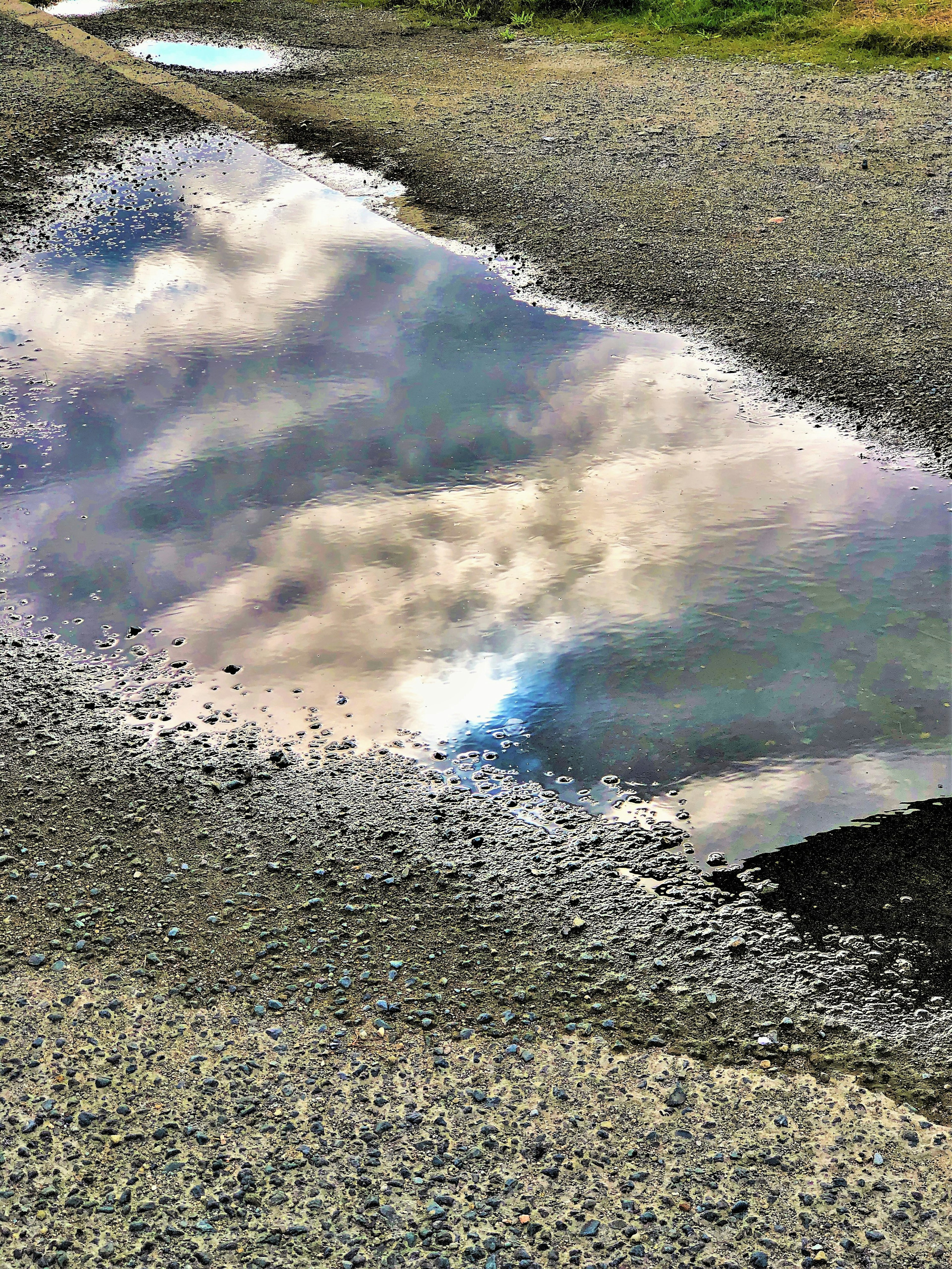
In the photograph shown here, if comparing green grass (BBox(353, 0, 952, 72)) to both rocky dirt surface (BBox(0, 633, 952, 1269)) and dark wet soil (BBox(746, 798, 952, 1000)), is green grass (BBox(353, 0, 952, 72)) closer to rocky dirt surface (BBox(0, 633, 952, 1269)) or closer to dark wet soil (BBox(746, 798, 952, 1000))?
dark wet soil (BBox(746, 798, 952, 1000))

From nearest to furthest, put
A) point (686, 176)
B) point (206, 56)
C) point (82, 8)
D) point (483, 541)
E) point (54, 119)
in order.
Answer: point (483, 541) → point (686, 176) → point (54, 119) → point (206, 56) → point (82, 8)

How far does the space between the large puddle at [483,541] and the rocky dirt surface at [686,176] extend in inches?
22.5

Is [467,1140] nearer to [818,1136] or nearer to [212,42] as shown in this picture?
[818,1136]

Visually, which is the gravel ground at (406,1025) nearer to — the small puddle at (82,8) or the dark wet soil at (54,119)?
the dark wet soil at (54,119)

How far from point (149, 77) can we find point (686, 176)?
684cm

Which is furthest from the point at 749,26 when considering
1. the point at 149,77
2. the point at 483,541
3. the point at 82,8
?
the point at 483,541

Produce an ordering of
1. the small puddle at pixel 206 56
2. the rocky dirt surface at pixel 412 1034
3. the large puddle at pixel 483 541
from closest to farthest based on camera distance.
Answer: the rocky dirt surface at pixel 412 1034 → the large puddle at pixel 483 541 → the small puddle at pixel 206 56

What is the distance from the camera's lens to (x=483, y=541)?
5.46 m

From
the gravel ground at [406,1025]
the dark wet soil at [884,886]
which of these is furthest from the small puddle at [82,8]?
the dark wet soil at [884,886]

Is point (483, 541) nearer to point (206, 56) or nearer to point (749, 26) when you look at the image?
point (206, 56)

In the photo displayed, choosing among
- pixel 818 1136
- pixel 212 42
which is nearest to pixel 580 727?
pixel 818 1136

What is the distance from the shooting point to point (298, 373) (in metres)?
7.01

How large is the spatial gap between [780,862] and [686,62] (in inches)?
468

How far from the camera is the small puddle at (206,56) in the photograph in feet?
42.9
